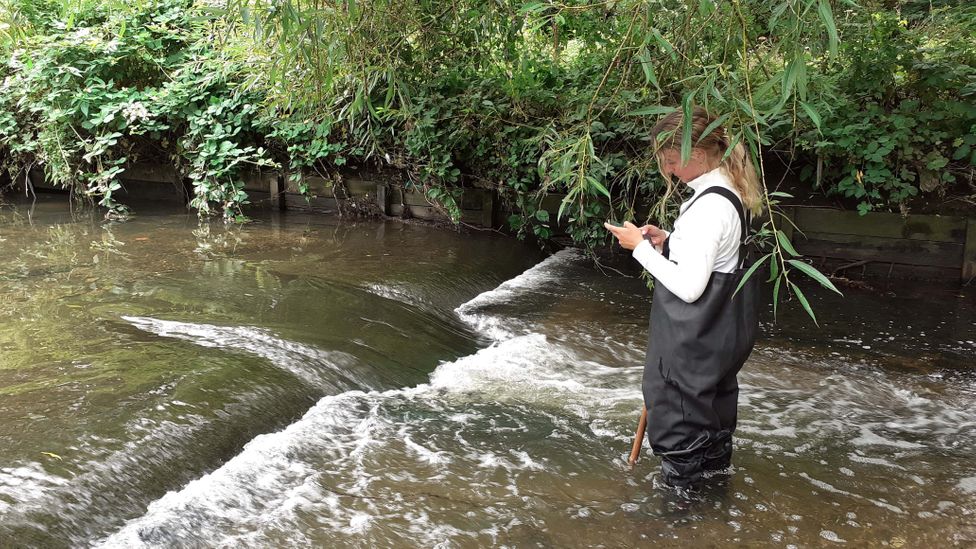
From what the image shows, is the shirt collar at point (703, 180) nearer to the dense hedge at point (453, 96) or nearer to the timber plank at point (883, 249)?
the dense hedge at point (453, 96)

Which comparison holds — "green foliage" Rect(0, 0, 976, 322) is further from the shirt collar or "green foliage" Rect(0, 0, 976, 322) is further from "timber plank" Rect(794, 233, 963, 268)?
the shirt collar

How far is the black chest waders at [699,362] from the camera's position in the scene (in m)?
2.88

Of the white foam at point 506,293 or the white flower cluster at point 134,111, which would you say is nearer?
the white foam at point 506,293

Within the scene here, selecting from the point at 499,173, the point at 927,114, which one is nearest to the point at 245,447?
the point at 499,173

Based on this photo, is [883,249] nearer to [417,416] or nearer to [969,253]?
Result: [969,253]

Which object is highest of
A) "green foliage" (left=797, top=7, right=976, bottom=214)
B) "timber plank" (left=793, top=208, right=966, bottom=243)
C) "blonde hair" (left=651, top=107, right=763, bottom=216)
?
"green foliage" (left=797, top=7, right=976, bottom=214)

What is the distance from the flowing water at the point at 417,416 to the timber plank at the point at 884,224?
2.38 feet

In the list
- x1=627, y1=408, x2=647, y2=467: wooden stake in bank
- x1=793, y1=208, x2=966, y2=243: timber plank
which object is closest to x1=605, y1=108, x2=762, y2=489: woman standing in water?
x1=627, y1=408, x2=647, y2=467: wooden stake in bank

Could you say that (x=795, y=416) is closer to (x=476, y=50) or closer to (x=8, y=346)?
(x=8, y=346)

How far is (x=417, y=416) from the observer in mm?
4227

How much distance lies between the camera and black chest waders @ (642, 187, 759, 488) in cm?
288

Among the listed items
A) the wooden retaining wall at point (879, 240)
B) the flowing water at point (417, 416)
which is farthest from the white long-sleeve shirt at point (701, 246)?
the wooden retaining wall at point (879, 240)

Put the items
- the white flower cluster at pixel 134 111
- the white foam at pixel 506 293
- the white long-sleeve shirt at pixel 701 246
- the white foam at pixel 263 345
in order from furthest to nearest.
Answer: the white flower cluster at pixel 134 111, the white foam at pixel 506 293, the white foam at pixel 263 345, the white long-sleeve shirt at pixel 701 246

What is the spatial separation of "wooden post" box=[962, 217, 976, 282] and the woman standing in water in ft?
17.6
